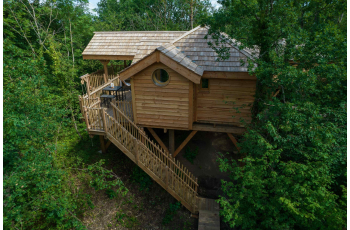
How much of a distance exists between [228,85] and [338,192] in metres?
4.83

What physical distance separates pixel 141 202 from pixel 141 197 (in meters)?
0.24

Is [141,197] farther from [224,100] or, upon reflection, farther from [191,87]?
[224,100]

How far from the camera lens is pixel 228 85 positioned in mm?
8305

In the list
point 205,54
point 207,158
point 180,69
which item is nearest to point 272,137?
point 180,69

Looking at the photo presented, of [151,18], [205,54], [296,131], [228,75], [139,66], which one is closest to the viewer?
[296,131]

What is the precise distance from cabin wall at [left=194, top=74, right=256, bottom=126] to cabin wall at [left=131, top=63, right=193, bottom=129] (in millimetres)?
699

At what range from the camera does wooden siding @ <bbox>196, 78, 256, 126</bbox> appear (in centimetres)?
824

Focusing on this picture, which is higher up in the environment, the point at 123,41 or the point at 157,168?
the point at 123,41

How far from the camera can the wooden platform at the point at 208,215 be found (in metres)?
7.62

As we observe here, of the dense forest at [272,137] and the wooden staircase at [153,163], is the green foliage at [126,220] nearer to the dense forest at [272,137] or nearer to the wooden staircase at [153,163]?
the dense forest at [272,137]

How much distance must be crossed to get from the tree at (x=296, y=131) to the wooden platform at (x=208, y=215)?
2.24 metres

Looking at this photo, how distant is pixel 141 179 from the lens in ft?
32.0

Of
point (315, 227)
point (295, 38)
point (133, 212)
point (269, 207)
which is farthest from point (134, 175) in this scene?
point (295, 38)

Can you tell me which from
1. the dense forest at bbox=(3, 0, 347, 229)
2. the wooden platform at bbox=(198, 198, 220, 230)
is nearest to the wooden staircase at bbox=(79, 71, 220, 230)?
the wooden platform at bbox=(198, 198, 220, 230)
